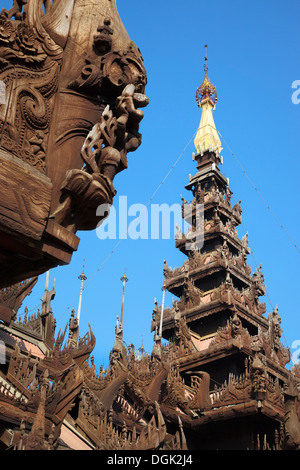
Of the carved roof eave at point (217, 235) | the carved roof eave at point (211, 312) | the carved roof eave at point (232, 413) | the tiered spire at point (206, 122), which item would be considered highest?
the tiered spire at point (206, 122)

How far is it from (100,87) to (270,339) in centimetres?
2463

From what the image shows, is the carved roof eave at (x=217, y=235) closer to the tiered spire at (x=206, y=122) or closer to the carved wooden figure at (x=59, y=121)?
→ the tiered spire at (x=206, y=122)

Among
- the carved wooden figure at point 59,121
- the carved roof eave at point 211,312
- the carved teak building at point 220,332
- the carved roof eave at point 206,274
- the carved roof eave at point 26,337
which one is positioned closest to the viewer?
the carved wooden figure at point 59,121

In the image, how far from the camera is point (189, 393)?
22.3m

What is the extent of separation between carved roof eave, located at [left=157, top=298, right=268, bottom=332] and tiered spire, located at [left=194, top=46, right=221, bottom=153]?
1332cm

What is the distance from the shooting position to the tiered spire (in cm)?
3719

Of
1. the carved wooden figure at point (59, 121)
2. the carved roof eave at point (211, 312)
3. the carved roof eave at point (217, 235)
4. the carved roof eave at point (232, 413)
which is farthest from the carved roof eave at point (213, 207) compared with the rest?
the carved wooden figure at point (59, 121)

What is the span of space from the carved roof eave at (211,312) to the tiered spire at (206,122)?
1332 cm

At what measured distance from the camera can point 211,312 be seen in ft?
87.6

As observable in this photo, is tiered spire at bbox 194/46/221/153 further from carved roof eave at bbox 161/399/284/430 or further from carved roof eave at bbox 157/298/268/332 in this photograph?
carved roof eave at bbox 161/399/284/430

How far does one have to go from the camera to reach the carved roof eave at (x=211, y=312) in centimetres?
2620

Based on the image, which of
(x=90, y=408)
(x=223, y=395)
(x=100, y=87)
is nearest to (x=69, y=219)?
(x=100, y=87)

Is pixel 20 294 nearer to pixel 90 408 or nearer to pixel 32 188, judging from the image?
pixel 90 408

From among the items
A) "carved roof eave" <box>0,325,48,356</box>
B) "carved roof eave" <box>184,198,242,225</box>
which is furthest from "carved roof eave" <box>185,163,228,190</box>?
"carved roof eave" <box>0,325,48,356</box>
